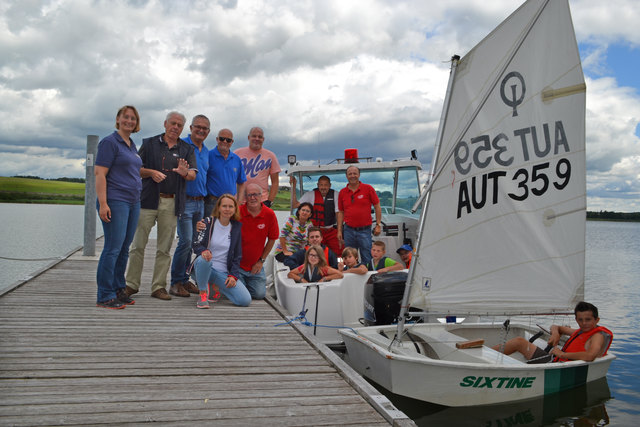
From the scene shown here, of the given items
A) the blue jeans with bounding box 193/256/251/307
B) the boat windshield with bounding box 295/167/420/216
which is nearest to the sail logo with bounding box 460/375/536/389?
the blue jeans with bounding box 193/256/251/307

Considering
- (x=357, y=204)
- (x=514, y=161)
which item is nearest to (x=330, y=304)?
(x=357, y=204)

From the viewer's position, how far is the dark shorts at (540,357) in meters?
5.73

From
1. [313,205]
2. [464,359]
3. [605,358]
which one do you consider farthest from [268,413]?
[313,205]

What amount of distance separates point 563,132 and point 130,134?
14.7 feet

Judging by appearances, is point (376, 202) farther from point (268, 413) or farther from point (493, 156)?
point (268, 413)

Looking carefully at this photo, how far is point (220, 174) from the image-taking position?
6633mm

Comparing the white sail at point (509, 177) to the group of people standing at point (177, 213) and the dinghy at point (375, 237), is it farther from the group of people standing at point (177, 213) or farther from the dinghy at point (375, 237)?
the group of people standing at point (177, 213)

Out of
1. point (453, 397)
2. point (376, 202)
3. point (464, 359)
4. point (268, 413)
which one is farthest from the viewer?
point (376, 202)

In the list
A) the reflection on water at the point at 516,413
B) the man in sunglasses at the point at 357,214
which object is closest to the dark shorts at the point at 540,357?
the reflection on water at the point at 516,413

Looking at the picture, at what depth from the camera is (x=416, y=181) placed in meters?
9.48

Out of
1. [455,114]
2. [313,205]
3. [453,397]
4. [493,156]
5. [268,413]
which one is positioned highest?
[455,114]

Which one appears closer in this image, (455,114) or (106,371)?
(106,371)

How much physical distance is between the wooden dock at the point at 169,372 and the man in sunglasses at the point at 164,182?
0.86 meters

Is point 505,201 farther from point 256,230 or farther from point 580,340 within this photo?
point 256,230
